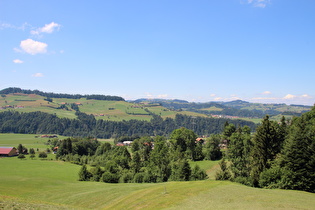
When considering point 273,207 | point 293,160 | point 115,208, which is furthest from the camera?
point 293,160

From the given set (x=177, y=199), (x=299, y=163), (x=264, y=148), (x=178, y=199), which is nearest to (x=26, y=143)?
(x=264, y=148)

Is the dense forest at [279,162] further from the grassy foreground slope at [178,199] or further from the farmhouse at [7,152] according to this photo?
the farmhouse at [7,152]

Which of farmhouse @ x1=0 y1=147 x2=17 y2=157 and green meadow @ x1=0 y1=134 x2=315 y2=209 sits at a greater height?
green meadow @ x1=0 y1=134 x2=315 y2=209

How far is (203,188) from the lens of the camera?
34156 mm

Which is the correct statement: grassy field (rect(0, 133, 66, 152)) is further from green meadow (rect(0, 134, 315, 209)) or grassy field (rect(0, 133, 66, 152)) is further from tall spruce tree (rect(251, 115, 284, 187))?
tall spruce tree (rect(251, 115, 284, 187))

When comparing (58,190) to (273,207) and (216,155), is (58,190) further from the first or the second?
(216,155)

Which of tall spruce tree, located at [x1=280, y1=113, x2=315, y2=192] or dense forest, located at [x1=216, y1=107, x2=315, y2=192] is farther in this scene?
dense forest, located at [x1=216, y1=107, x2=315, y2=192]

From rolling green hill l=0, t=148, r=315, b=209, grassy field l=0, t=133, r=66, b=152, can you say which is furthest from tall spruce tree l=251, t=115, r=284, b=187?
grassy field l=0, t=133, r=66, b=152

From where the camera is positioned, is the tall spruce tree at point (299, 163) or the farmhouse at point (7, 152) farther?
the farmhouse at point (7, 152)

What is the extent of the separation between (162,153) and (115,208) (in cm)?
3564

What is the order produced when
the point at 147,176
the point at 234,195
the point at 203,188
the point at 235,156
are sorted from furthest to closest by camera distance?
the point at 147,176, the point at 235,156, the point at 203,188, the point at 234,195

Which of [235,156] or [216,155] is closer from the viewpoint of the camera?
[235,156]

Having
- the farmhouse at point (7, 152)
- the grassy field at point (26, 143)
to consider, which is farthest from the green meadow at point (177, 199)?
the grassy field at point (26, 143)

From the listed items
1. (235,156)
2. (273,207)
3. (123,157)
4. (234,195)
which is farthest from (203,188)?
(123,157)
